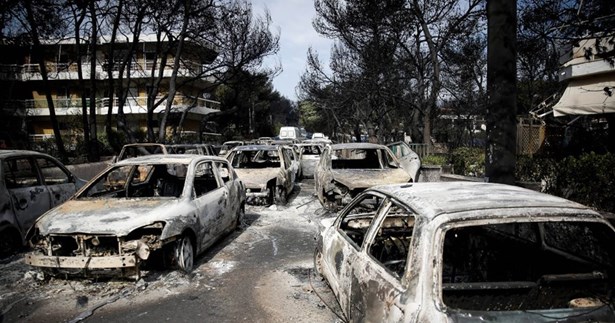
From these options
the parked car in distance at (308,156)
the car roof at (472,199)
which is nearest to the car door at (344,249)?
the car roof at (472,199)

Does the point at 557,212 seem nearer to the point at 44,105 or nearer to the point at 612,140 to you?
the point at 612,140

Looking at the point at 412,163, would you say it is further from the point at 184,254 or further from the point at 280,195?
the point at 184,254

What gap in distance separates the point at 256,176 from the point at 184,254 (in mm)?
5217

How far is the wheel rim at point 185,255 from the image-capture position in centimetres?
517

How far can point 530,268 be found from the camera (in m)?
3.19

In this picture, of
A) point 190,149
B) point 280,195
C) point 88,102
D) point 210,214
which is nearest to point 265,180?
point 280,195

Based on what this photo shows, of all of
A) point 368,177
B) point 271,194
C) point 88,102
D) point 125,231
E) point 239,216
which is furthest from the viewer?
point 88,102

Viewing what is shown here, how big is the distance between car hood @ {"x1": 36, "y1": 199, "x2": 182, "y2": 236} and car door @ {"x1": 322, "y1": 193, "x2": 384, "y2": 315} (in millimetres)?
2180

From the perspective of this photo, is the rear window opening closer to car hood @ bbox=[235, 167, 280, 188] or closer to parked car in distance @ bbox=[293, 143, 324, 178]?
car hood @ bbox=[235, 167, 280, 188]

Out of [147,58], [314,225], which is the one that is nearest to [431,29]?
[314,225]

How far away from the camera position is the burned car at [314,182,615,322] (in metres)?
2.32

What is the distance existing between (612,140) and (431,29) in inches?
365

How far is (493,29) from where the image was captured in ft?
18.2

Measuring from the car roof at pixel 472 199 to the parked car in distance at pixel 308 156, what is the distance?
14296 millimetres
